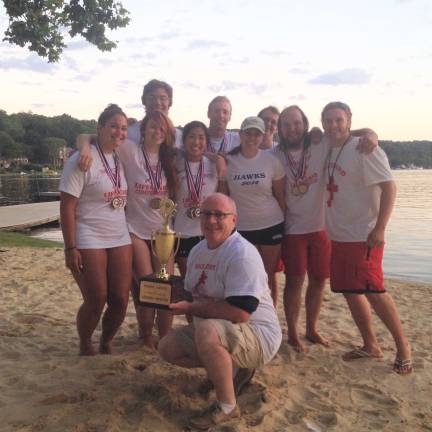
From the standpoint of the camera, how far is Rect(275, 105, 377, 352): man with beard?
4.62 m

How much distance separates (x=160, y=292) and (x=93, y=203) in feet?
3.66

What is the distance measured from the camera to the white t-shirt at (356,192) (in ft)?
14.1

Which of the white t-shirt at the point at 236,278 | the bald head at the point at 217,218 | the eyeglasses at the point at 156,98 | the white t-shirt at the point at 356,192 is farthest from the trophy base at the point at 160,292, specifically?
the eyeglasses at the point at 156,98

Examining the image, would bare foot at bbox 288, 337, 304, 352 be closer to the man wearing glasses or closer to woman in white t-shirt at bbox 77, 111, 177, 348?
woman in white t-shirt at bbox 77, 111, 177, 348

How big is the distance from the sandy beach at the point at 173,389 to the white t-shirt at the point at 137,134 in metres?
1.96

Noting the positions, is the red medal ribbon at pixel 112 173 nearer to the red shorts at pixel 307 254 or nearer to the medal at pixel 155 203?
the medal at pixel 155 203

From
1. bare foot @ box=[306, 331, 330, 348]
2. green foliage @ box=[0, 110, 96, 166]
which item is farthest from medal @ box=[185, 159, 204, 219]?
green foliage @ box=[0, 110, 96, 166]

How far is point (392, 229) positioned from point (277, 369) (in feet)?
66.7

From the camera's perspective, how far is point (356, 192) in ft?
14.4

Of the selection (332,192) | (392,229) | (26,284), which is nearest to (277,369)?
(332,192)

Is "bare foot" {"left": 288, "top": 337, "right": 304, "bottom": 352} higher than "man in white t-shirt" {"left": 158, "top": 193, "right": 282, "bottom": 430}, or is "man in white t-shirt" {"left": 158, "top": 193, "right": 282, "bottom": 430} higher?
"man in white t-shirt" {"left": 158, "top": 193, "right": 282, "bottom": 430}

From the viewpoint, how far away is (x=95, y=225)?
4160mm

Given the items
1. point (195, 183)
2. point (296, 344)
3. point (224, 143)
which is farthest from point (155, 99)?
point (296, 344)

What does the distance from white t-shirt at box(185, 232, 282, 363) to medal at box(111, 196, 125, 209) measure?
0.97 metres
